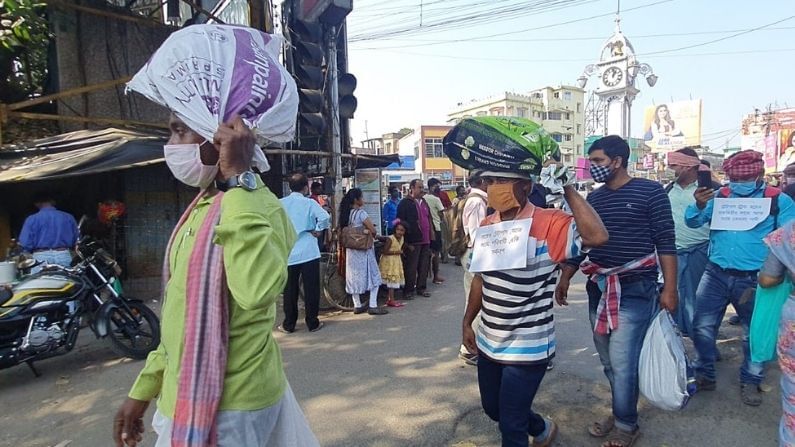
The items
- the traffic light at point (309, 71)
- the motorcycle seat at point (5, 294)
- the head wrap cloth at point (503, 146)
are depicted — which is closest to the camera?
the head wrap cloth at point (503, 146)

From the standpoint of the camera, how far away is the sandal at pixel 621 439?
2.90 m

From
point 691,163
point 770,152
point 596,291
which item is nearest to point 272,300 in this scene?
point 596,291

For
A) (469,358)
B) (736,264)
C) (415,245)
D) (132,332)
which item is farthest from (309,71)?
(736,264)

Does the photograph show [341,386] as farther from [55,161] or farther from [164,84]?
[55,161]

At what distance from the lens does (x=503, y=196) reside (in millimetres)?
2426

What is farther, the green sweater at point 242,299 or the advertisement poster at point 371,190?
the advertisement poster at point 371,190

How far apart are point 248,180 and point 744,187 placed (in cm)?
387

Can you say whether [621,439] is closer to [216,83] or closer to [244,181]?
[244,181]

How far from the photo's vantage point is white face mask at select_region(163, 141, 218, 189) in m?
1.49

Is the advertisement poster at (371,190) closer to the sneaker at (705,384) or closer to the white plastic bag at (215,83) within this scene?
the sneaker at (705,384)

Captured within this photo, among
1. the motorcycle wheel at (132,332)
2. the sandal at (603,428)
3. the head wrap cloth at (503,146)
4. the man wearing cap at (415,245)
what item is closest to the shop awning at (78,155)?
the motorcycle wheel at (132,332)

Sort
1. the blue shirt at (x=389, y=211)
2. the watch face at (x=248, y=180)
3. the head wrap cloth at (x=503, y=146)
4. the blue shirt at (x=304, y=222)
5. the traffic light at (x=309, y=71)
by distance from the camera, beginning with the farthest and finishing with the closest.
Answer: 1. the blue shirt at (x=389, y=211)
2. the traffic light at (x=309, y=71)
3. the blue shirt at (x=304, y=222)
4. the head wrap cloth at (x=503, y=146)
5. the watch face at (x=248, y=180)

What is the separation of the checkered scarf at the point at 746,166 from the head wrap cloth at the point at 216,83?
367 cm

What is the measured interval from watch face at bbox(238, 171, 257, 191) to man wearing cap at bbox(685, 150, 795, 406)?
12.0ft
